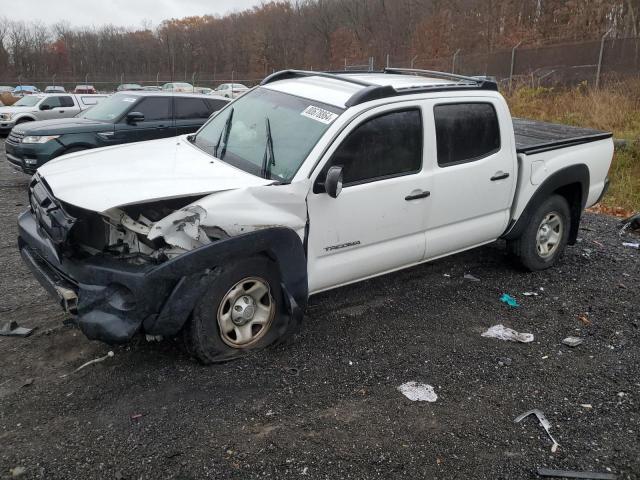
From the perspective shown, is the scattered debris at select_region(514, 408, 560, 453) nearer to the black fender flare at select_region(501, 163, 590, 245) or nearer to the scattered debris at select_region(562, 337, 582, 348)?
the scattered debris at select_region(562, 337, 582, 348)

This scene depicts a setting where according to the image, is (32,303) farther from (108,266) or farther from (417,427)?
(417,427)

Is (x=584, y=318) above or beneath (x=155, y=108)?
beneath

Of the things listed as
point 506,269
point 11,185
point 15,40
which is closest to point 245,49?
point 15,40

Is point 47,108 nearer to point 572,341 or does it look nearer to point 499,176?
point 499,176

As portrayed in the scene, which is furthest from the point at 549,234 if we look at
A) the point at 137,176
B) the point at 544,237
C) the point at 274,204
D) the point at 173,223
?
the point at 137,176

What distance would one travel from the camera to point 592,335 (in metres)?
4.37

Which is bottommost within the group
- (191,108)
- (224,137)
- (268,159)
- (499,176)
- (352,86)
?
(499,176)

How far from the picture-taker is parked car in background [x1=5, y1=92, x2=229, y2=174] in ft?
28.9

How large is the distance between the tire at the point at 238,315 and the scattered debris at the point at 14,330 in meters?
1.46

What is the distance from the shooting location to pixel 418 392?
3.48 m

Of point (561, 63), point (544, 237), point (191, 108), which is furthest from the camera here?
point (561, 63)

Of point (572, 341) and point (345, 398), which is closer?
point (345, 398)

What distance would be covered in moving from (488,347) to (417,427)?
1229mm

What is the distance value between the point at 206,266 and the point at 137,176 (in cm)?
85
